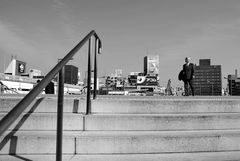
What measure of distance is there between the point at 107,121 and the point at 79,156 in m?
0.58

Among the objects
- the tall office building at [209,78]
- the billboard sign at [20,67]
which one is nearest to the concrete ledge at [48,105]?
the billboard sign at [20,67]

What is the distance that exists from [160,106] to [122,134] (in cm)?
90

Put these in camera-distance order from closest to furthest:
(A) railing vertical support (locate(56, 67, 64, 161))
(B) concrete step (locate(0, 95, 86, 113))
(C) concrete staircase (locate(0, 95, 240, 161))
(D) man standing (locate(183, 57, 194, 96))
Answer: (A) railing vertical support (locate(56, 67, 64, 161)) < (C) concrete staircase (locate(0, 95, 240, 161)) < (B) concrete step (locate(0, 95, 86, 113)) < (D) man standing (locate(183, 57, 194, 96))

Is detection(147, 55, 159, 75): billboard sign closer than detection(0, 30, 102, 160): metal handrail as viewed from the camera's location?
No

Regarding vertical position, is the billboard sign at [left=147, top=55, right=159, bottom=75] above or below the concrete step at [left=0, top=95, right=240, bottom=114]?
above

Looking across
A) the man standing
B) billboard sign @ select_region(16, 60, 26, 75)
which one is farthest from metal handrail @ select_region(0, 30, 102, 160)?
billboard sign @ select_region(16, 60, 26, 75)

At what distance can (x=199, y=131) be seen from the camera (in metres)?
2.64

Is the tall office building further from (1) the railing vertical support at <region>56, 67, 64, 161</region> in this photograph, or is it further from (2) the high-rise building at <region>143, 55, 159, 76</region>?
(1) the railing vertical support at <region>56, 67, 64, 161</region>

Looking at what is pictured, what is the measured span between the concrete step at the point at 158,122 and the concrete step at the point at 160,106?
0.31 m

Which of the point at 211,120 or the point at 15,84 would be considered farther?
the point at 15,84

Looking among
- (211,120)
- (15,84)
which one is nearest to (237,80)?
(15,84)

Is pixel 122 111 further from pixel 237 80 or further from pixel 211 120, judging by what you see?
pixel 237 80

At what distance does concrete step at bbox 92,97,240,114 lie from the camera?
3006 mm

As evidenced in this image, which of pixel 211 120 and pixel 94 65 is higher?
pixel 94 65
